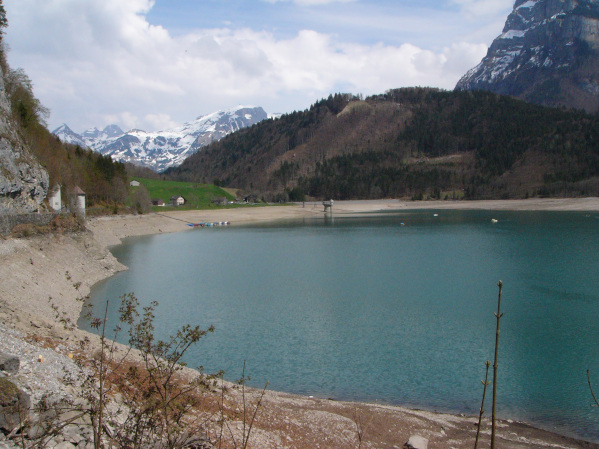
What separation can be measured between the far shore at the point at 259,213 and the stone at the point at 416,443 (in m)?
46.0

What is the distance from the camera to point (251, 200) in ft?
452

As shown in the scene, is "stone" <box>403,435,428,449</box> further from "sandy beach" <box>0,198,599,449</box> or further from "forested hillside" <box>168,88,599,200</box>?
"forested hillside" <box>168,88,599,200</box>

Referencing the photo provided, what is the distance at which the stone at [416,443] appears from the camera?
9898mm

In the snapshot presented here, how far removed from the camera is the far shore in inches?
2368

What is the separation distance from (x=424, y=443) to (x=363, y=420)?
1.53m

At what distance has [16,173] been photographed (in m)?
30.8

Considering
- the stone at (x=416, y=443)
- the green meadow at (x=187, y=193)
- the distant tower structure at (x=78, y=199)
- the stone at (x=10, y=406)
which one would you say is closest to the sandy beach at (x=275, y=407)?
the stone at (x=416, y=443)

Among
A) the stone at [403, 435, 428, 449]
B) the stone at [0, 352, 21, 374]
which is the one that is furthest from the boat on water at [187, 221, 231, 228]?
the stone at [403, 435, 428, 449]

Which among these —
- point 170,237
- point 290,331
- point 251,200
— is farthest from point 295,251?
point 251,200

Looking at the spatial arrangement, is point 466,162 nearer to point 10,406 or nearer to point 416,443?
point 416,443

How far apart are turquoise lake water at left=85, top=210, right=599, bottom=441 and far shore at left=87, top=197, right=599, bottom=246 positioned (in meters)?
14.0

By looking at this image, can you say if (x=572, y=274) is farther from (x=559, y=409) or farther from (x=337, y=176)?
(x=337, y=176)

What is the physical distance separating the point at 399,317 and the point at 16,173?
996 inches

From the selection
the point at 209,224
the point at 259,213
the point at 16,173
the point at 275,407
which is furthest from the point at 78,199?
the point at 259,213
